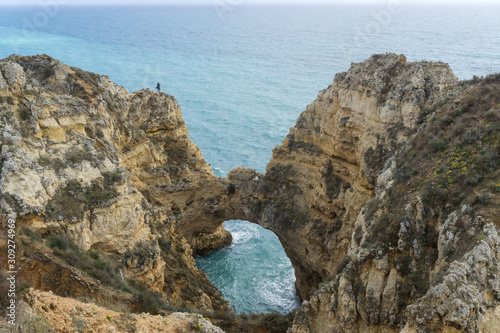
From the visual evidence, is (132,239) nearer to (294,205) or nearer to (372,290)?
(372,290)

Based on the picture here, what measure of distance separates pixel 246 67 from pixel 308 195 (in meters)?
73.4

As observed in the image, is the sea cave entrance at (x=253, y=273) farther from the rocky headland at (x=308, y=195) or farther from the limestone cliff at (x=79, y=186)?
the limestone cliff at (x=79, y=186)

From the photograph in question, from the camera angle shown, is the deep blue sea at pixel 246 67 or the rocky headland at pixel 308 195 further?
the deep blue sea at pixel 246 67

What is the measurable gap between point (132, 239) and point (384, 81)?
2188cm

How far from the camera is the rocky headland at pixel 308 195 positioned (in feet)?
53.5

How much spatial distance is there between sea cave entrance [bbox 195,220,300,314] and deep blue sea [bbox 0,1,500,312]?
115mm

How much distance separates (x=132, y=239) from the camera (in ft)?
82.4

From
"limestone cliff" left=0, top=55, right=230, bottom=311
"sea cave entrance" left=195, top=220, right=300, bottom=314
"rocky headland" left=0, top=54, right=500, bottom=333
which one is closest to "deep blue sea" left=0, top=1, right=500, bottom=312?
"sea cave entrance" left=195, top=220, right=300, bottom=314

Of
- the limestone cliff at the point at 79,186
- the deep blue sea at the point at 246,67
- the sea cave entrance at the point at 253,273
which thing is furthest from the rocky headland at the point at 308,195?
the deep blue sea at the point at 246,67

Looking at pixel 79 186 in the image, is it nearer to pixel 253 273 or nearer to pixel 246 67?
pixel 253 273

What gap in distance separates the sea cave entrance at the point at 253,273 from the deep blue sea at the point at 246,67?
115mm

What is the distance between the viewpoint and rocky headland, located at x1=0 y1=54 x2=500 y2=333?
53.5 feet

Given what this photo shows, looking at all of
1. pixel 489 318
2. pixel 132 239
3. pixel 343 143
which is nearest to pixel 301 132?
pixel 343 143

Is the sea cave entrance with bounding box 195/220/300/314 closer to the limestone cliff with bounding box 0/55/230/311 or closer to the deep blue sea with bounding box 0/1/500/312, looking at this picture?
the deep blue sea with bounding box 0/1/500/312
